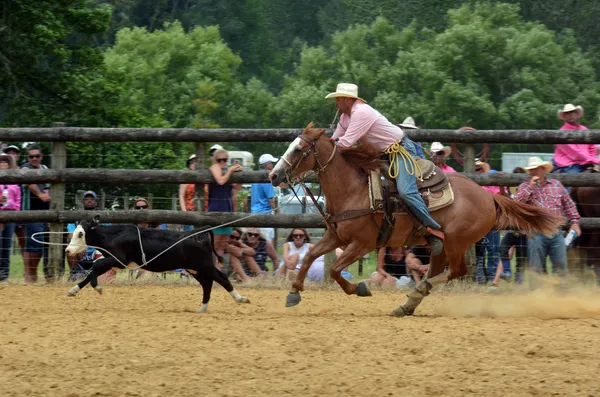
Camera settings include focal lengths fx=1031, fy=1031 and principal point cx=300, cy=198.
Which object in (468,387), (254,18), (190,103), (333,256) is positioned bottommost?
(468,387)

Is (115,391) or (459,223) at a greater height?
(459,223)

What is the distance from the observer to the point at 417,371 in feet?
24.6

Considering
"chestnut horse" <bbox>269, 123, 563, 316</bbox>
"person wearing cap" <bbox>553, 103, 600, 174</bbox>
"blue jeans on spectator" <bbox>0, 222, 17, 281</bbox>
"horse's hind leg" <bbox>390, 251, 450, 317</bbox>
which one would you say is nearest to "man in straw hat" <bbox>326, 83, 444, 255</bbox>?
"chestnut horse" <bbox>269, 123, 563, 316</bbox>

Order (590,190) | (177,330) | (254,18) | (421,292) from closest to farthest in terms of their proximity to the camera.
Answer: (177,330)
(421,292)
(590,190)
(254,18)

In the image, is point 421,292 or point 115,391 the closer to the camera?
point 115,391

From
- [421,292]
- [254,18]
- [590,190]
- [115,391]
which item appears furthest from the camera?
[254,18]

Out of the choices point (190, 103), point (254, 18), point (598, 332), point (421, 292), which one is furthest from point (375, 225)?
point (254, 18)

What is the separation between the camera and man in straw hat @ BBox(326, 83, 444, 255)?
1044cm

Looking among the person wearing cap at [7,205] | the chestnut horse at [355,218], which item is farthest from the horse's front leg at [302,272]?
the person wearing cap at [7,205]

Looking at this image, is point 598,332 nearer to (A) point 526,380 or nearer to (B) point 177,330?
(A) point 526,380

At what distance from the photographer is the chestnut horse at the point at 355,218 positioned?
10492mm

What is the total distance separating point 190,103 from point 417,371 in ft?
127

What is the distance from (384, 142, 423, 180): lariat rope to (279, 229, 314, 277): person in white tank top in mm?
3515

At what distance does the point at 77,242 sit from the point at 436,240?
385cm
